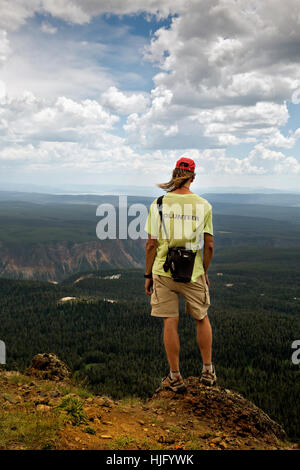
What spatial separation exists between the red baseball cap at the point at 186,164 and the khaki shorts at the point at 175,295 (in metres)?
2.21

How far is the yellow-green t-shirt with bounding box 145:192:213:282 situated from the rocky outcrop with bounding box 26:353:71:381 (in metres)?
6.36

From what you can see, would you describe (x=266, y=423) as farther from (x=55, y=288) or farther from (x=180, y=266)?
(x=55, y=288)

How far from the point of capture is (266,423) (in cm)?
755

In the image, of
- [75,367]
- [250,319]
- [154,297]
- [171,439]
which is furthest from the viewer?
[250,319]

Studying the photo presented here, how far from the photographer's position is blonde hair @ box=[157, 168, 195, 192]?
667 centimetres

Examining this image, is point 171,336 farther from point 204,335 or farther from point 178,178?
point 178,178

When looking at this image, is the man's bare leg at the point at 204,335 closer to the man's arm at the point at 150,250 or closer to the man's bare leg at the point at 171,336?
the man's bare leg at the point at 171,336

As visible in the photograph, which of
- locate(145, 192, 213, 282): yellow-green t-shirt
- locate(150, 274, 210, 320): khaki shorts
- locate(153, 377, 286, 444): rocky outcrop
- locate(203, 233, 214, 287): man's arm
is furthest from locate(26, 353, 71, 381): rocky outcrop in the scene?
locate(203, 233, 214, 287): man's arm

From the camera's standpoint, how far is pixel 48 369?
35.8ft

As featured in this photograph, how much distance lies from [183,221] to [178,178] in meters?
0.89

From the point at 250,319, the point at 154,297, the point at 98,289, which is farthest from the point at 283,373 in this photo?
the point at 98,289

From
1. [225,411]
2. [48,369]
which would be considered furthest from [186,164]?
[48,369]

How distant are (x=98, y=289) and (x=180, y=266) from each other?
11918 centimetres

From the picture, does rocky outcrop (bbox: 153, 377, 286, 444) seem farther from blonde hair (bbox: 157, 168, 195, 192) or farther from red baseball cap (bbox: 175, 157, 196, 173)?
red baseball cap (bbox: 175, 157, 196, 173)
